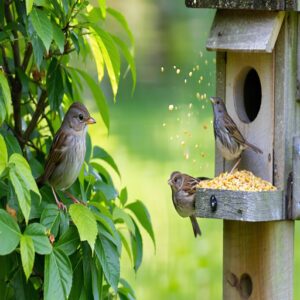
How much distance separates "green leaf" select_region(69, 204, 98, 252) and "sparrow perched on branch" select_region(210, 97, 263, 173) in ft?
3.17

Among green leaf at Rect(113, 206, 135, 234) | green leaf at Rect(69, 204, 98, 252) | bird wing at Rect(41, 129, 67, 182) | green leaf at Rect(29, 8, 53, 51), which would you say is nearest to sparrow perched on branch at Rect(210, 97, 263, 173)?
green leaf at Rect(113, 206, 135, 234)

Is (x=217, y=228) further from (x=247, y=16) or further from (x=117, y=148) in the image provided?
(x=247, y=16)

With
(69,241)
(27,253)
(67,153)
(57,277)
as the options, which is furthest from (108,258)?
(67,153)

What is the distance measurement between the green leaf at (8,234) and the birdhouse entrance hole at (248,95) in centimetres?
148

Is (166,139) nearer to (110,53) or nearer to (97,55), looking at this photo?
(97,55)

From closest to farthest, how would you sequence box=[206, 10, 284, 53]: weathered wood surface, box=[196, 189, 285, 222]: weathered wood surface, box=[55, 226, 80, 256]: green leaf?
box=[55, 226, 80, 256]: green leaf
box=[196, 189, 285, 222]: weathered wood surface
box=[206, 10, 284, 53]: weathered wood surface

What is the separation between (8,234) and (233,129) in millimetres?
1346

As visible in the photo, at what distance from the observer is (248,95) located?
17.2ft

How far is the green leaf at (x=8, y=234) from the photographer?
12.9 ft

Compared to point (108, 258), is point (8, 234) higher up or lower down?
higher up

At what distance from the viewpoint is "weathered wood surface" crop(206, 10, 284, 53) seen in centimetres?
481

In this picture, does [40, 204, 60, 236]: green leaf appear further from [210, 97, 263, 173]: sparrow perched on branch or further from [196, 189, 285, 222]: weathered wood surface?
[210, 97, 263, 173]: sparrow perched on branch

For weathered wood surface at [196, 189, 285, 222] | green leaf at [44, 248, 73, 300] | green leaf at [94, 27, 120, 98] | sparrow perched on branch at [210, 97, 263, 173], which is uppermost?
green leaf at [94, 27, 120, 98]

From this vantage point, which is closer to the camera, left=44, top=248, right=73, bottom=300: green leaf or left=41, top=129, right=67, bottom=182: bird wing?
left=44, top=248, right=73, bottom=300: green leaf
